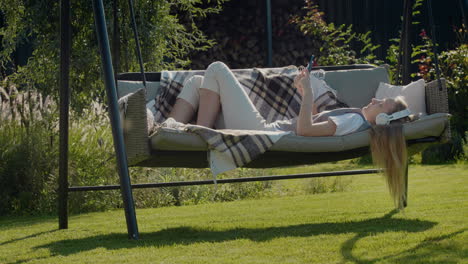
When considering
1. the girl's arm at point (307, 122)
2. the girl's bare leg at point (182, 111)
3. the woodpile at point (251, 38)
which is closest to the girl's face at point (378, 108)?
the girl's arm at point (307, 122)

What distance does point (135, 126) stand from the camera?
3512 mm

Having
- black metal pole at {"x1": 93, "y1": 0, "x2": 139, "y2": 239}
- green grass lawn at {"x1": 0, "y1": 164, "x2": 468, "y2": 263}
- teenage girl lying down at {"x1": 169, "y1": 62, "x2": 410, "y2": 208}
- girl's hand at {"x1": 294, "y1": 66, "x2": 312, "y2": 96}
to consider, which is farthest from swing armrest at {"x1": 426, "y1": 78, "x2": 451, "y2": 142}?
black metal pole at {"x1": 93, "y1": 0, "x2": 139, "y2": 239}

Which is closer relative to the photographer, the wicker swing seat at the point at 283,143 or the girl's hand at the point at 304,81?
the wicker swing seat at the point at 283,143

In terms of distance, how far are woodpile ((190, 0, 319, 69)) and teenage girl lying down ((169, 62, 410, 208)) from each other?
4.24m

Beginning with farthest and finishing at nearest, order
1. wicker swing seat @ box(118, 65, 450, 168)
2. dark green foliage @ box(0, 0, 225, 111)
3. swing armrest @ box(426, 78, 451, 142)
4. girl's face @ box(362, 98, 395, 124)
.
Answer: dark green foliage @ box(0, 0, 225, 111) → swing armrest @ box(426, 78, 451, 142) → girl's face @ box(362, 98, 395, 124) → wicker swing seat @ box(118, 65, 450, 168)

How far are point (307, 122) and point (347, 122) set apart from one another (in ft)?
0.67

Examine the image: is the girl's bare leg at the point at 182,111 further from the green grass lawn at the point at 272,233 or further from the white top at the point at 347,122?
the white top at the point at 347,122

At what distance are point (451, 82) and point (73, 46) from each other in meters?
3.61

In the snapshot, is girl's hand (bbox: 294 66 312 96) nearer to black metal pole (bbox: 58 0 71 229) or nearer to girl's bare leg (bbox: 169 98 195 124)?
girl's bare leg (bbox: 169 98 195 124)

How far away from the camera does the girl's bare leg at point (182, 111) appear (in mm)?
4207

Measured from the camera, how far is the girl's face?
12.6 ft

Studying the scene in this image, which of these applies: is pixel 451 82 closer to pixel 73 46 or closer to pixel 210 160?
pixel 73 46

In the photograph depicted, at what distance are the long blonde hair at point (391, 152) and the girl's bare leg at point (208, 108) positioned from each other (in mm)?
875

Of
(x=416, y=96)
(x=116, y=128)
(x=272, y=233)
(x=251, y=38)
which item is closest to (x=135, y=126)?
(x=116, y=128)
